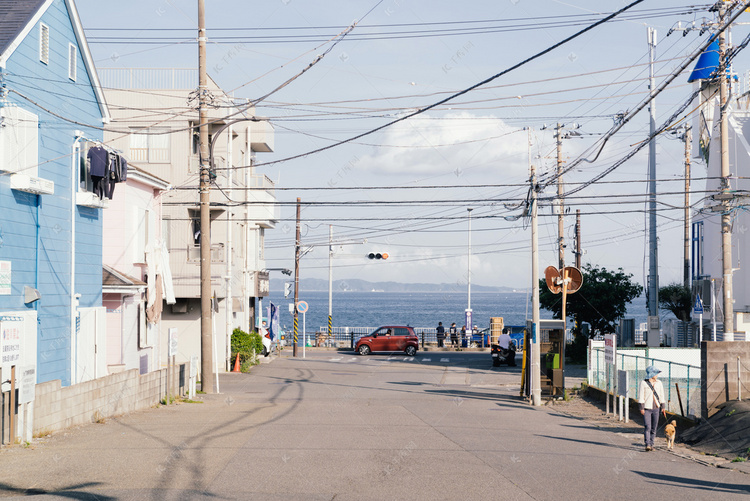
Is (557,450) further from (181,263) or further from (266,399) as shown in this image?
(181,263)

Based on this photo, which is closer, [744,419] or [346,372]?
[744,419]

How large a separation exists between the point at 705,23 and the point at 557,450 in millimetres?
17328

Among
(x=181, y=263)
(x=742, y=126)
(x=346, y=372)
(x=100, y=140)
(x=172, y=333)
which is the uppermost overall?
(x=742, y=126)

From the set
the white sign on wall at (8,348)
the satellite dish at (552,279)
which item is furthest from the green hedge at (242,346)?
the white sign on wall at (8,348)

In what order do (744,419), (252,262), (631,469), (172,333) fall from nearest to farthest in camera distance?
(631,469) < (744,419) < (172,333) < (252,262)

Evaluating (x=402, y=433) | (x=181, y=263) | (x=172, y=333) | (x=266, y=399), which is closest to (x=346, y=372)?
Answer: (x=181, y=263)

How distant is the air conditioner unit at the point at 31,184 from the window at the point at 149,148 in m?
15.4

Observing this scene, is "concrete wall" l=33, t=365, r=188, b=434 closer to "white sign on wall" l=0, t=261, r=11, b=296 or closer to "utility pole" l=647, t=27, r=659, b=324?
"white sign on wall" l=0, t=261, r=11, b=296

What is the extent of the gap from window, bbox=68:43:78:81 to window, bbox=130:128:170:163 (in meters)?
12.7

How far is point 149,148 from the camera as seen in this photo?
31.8m

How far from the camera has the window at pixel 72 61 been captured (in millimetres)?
18625

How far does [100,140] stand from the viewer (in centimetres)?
2105

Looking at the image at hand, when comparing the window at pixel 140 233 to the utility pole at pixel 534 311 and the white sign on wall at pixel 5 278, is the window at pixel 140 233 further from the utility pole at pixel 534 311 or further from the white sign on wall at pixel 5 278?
the utility pole at pixel 534 311

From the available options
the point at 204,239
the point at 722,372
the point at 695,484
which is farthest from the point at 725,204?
the point at 204,239
